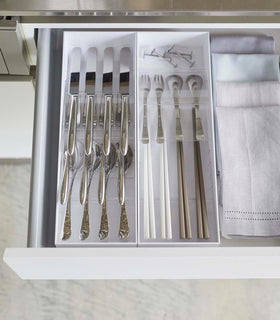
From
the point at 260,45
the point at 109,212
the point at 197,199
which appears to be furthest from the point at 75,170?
the point at 260,45

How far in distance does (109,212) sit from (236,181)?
0.22 m

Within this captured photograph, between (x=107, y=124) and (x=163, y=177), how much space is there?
13cm

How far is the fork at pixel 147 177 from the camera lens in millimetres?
696

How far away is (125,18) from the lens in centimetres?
72

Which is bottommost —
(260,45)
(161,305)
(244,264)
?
(161,305)

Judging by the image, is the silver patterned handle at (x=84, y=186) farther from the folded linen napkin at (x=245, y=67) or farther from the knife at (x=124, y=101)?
the folded linen napkin at (x=245, y=67)

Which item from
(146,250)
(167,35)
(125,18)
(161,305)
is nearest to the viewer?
(146,250)

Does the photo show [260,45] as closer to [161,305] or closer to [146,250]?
[146,250]

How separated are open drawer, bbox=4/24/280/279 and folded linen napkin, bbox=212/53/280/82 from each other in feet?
0.16

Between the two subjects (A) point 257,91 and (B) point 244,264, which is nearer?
(B) point 244,264

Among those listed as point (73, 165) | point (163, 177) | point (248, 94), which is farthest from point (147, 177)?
point (248, 94)

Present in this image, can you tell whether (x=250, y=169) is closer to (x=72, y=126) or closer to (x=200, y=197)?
(x=200, y=197)

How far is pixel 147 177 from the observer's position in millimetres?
740

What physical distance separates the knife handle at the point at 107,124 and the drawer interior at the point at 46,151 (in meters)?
0.08
